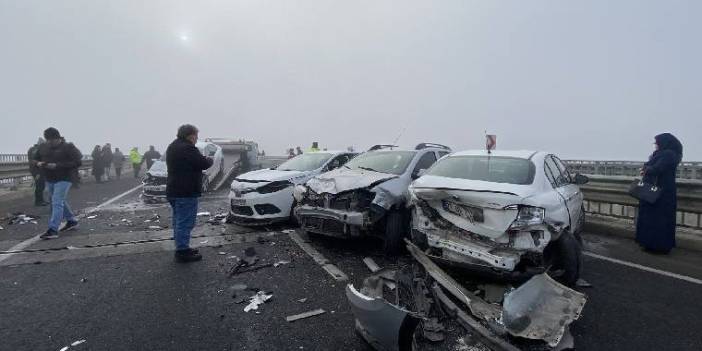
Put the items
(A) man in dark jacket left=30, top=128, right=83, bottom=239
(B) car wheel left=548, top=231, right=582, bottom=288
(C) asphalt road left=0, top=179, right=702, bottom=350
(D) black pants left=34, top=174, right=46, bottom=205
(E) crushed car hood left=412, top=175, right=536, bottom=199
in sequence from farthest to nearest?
1. (D) black pants left=34, top=174, right=46, bottom=205
2. (A) man in dark jacket left=30, top=128, right=83, bottom=239
3. (B) car wheel left=548, top=231, right=582, bottom=288
4. (E) crushed car hood left=412, top=175, right=536, bottom=199
5. (C) asphalt road left=0, top=179, right=702, bottom=350

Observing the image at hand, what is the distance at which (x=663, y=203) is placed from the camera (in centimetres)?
535

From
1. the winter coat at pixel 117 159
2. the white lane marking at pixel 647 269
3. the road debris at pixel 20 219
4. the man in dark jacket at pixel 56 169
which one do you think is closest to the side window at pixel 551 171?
the white lane marking at pixel 647 269

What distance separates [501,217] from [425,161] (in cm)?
274

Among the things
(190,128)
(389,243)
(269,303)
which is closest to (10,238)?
(190,128)

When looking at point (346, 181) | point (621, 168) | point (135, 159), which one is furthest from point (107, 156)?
point (621, 168)

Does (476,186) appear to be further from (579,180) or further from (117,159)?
(117,159)

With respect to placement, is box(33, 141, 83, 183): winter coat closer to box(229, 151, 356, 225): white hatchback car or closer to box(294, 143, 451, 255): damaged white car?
box(229, 151, 356, 225): white hatchback car

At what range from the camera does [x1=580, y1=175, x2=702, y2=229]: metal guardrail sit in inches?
225

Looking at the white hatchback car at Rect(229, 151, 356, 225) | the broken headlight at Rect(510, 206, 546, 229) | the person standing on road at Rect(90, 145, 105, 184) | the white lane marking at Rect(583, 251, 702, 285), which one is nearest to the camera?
the broken headlight at Rect(510, 206, 546, 229)

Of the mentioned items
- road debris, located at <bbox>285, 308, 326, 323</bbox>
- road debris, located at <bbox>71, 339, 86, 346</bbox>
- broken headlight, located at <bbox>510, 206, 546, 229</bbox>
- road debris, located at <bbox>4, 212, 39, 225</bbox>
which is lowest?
road debris, located at <bbox>71, 339, 86, 346</bbox>

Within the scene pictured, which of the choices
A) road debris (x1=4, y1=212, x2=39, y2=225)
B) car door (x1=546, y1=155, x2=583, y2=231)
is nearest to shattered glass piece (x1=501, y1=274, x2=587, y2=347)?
car door (x1=546, y1=155, x2=583, y2=231)

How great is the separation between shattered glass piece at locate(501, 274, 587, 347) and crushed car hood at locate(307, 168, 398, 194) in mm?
2513

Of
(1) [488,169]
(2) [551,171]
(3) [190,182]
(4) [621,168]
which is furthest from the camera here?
(4) [621,168]

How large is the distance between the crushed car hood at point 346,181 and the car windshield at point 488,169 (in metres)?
0.84
